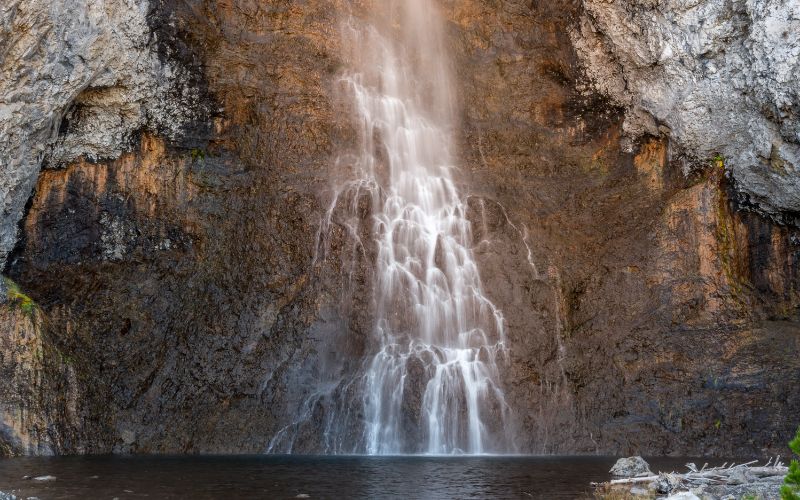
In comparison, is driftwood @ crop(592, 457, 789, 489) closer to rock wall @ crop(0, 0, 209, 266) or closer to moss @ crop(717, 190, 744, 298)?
moss @ crop(717, 190, 744, 298)

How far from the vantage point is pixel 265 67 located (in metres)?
22.5

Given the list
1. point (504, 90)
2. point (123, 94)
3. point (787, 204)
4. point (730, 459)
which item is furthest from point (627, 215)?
point (123, 94)

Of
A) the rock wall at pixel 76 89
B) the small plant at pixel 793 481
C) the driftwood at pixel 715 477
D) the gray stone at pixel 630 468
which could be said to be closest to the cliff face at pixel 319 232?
the rock wall at pixel 76 89

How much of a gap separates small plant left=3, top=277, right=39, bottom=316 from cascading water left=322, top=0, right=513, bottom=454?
789cm

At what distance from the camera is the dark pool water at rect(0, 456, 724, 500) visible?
1076 cm

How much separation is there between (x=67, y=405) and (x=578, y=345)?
12.8 metres

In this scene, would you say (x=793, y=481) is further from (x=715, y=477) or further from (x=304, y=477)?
(x=304, y=477)

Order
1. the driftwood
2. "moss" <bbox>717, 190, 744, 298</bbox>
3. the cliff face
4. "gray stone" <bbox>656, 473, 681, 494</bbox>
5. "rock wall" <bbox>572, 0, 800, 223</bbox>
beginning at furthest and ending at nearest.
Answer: "moss" <bbox>717, 190, 744, 298</bbox>
the cliff face
"rock wall" <bbox>572, 0, 800, 223</bbox>
the driftwood
"gray stone" <bbox>656, 473, 681, 494</bbox>

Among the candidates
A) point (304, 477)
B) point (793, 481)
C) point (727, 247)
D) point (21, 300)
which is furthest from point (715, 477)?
point (21, 300)

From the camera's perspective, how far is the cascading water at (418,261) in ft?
58.6

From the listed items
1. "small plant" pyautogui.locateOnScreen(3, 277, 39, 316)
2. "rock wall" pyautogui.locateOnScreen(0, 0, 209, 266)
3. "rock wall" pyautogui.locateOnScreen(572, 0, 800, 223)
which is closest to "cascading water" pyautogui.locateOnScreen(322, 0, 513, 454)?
"rock wall" pyautogui.locateOnScreen(572, 0, 800, 223)

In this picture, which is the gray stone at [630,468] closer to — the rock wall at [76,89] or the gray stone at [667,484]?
the gray stone at [667,484]

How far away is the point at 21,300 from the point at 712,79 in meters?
17.8

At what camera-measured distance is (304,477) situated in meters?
12.5
